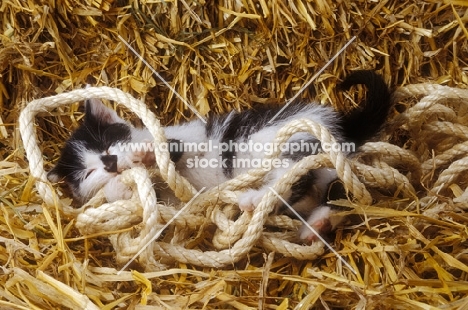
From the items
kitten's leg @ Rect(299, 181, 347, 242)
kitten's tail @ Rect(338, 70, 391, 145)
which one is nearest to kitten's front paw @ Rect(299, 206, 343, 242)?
kitten's leg @ Rect(299, 181, 347, 242)

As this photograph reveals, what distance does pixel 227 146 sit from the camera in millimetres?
1752

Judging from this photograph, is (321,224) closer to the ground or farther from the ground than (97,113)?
closer to the ground

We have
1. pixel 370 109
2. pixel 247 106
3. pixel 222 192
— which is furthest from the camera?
pixel 247 106

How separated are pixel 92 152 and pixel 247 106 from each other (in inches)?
25.9

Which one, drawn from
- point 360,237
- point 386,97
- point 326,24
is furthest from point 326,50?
point 360,237

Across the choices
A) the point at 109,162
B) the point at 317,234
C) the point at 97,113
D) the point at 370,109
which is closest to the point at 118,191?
the point at 109,162

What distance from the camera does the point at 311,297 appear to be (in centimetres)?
122

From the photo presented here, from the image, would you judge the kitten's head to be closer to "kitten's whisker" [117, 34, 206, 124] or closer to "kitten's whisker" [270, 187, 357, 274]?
"kitten's whisker" [117, 34, 206, 124]

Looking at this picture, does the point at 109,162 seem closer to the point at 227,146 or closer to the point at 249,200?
the point at 227,146

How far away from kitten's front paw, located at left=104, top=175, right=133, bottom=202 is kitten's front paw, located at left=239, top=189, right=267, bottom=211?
1.23ft

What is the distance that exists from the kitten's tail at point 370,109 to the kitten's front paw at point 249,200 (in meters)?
0.41

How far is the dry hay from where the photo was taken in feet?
4.16

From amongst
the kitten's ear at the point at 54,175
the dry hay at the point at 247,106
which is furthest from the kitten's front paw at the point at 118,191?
the kitten's ear at the point at 54,175

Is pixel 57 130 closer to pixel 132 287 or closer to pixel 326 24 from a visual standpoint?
pixel 132 287
